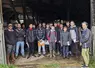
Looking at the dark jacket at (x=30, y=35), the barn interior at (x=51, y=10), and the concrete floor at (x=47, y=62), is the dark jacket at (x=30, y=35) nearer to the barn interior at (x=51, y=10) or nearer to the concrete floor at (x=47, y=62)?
the concrete floor at (x=47, y=62)

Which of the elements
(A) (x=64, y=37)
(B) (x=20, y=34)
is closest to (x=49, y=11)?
(B) (x=20, y=34)

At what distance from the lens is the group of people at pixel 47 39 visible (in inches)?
461

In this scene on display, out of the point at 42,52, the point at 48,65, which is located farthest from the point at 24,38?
the point at 48,65

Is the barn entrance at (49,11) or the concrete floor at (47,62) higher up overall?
the barn entrance at (49,11)

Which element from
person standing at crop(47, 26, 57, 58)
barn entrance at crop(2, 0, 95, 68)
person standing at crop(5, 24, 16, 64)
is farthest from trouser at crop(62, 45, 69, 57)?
barn entrance at crop(2, 0, 95, 68)

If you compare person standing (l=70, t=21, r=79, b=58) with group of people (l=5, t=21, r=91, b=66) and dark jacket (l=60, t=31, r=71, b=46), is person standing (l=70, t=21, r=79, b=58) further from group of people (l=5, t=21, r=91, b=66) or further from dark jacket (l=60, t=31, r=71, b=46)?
dark jacket (l=60, t=31, r=71, b=46)

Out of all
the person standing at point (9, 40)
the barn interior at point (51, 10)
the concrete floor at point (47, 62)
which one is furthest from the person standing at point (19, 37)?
the barn interior at point (51, 10)

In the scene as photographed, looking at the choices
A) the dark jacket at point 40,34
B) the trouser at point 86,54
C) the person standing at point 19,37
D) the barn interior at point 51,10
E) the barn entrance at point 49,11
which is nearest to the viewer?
the trouser at point 86,54

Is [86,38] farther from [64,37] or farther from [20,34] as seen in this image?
[20,34]

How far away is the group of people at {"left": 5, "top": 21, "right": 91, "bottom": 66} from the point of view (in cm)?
1171

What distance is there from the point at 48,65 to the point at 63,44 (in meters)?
1.41

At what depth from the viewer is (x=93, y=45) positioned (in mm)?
11180

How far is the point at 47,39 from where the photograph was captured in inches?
488

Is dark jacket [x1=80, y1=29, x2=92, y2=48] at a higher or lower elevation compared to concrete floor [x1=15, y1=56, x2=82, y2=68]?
higher
